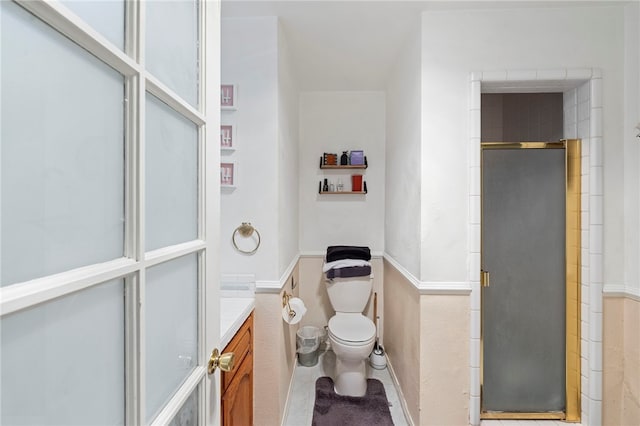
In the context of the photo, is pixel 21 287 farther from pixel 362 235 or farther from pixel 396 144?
pixel 362 235

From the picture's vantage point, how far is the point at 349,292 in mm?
2588

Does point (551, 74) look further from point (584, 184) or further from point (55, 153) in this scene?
point (55, 153)

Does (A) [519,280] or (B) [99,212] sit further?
(A) [519,280]

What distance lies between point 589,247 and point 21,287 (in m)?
2.42

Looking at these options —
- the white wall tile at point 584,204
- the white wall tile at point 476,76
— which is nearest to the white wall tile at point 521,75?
the white wall tile at point 476,76

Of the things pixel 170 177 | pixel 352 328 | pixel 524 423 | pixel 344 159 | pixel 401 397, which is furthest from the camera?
pixel 344 159

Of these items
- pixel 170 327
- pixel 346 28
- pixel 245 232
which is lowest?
pixel 170 327

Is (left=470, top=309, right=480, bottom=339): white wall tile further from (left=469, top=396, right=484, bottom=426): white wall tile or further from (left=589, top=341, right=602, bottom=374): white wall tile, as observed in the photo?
(left=589, top=341, right=602, bottom=374): white wall tile

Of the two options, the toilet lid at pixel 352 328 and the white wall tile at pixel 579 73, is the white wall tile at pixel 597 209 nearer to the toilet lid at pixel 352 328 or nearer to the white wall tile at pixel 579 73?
the white wall tile at pixel 579 73

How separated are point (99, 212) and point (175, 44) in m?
0.41

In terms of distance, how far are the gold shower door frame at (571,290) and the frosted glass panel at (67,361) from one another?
200cm

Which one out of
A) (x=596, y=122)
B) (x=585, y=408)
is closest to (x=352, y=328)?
(x=585, y=408)

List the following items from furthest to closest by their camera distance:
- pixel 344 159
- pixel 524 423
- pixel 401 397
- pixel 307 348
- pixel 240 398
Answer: pixel 344 159, pixel 307 348, pixel 401 397, pixel 524 423, pixel 240 398

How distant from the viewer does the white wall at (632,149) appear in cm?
173
